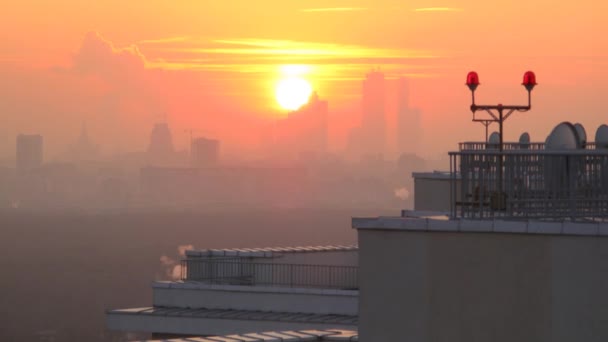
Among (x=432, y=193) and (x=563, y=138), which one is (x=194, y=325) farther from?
(x=563, y=138)

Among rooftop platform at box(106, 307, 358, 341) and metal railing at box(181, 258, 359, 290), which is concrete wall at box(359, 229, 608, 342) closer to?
rooftop platform at box(106, 307, 358, 341)

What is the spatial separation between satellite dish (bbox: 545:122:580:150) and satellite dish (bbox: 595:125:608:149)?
2.81 m

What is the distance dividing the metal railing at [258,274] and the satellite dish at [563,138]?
1760cm

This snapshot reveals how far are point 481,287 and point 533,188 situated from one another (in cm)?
203

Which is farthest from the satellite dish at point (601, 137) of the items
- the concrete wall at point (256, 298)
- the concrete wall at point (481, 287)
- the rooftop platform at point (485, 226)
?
the concrete wall at point (256, 298)

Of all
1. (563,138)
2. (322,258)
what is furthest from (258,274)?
(563,138)

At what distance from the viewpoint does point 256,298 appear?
1519 inches

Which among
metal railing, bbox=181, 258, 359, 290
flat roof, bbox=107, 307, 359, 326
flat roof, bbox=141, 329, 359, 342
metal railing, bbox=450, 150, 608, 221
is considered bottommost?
flat roof, bbox=107, 307, 359, 326

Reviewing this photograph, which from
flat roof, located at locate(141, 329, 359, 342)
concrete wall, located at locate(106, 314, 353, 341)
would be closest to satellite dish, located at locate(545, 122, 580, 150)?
flat roof, located at locate(141, 329, 359, 342)

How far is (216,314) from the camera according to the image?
38.3 metres

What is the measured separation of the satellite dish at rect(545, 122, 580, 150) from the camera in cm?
2364

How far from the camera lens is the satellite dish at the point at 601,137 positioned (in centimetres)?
2661

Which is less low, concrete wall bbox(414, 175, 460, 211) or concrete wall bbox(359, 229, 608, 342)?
concrete wall bbox(414, 175, 460, 211)

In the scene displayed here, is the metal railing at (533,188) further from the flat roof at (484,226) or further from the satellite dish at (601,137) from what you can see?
the satellite dish at (601,137)
